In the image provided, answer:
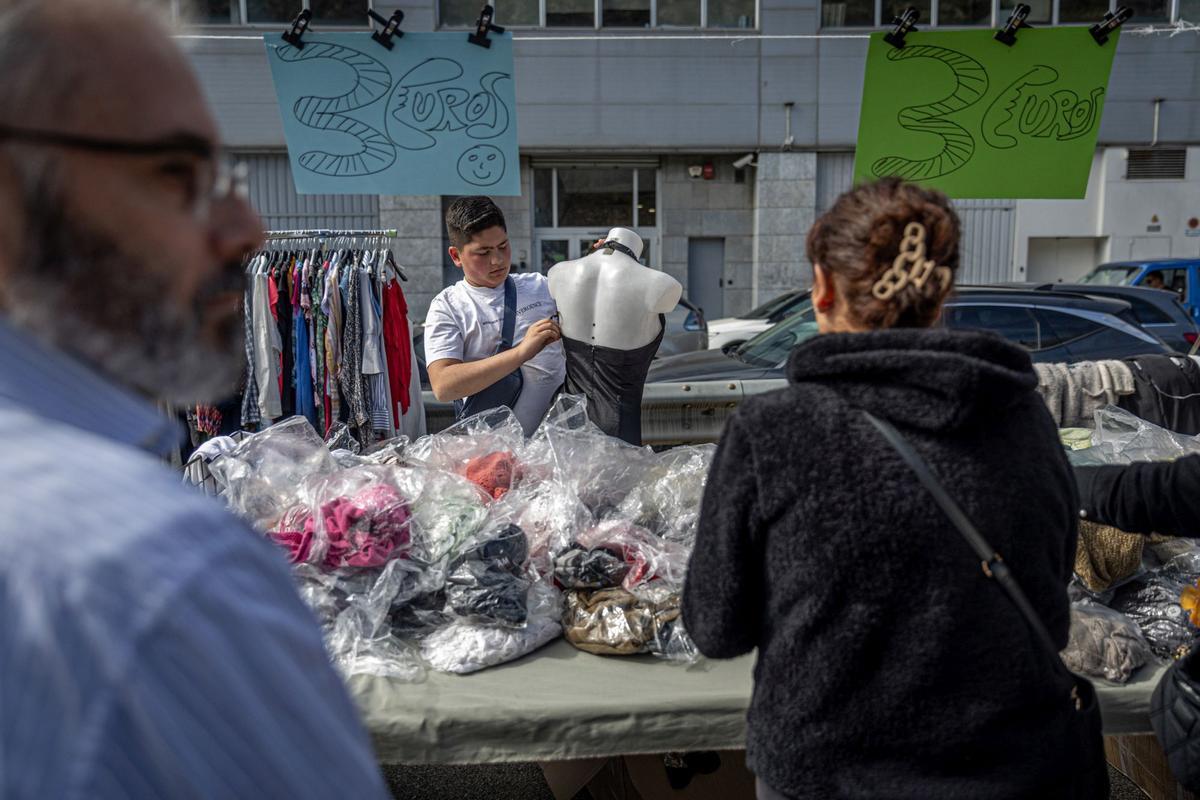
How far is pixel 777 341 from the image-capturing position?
6.85m

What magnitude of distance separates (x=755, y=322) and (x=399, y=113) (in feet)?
22.4

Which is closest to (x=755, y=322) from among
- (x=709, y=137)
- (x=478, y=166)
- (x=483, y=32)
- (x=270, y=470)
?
(x=709, y=137)

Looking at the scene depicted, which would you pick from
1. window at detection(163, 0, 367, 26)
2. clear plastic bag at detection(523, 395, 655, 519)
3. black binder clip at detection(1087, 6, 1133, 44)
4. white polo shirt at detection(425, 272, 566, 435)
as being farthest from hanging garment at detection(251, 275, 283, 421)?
window at detection(163, 0, 367, 26)

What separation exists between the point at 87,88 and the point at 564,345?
109 inches

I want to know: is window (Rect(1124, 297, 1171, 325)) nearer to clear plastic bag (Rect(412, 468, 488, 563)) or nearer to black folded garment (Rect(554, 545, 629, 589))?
black folded garment (Rect(554, 545, 629, 589))

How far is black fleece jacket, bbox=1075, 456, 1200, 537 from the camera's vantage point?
1712mm

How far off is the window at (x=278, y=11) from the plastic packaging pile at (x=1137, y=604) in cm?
1414

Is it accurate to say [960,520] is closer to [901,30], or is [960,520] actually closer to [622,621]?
[622,621]

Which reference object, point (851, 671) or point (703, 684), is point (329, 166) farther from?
point (851, 671)

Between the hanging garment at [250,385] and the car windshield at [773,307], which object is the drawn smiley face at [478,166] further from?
the car windshield at [773,307]

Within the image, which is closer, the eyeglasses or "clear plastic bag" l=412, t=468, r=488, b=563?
the eyeglasses

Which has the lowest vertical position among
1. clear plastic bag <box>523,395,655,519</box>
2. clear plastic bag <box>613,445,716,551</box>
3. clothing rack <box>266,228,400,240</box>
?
clear plastic bag <box>613,445,716,551</box>

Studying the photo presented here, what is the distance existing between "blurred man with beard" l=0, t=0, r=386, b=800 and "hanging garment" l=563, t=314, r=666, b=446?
8.33 ft

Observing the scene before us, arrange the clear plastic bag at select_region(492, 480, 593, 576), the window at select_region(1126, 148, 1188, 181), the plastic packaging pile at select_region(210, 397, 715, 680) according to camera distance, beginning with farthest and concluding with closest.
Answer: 1. the window at select_region(1126, 148, 1188, 181)
2. the clear plastic bag at select_region(492, 480, 593, 576)
3. the plastic packaging pile at select_region(210, 397, 715, 680)
